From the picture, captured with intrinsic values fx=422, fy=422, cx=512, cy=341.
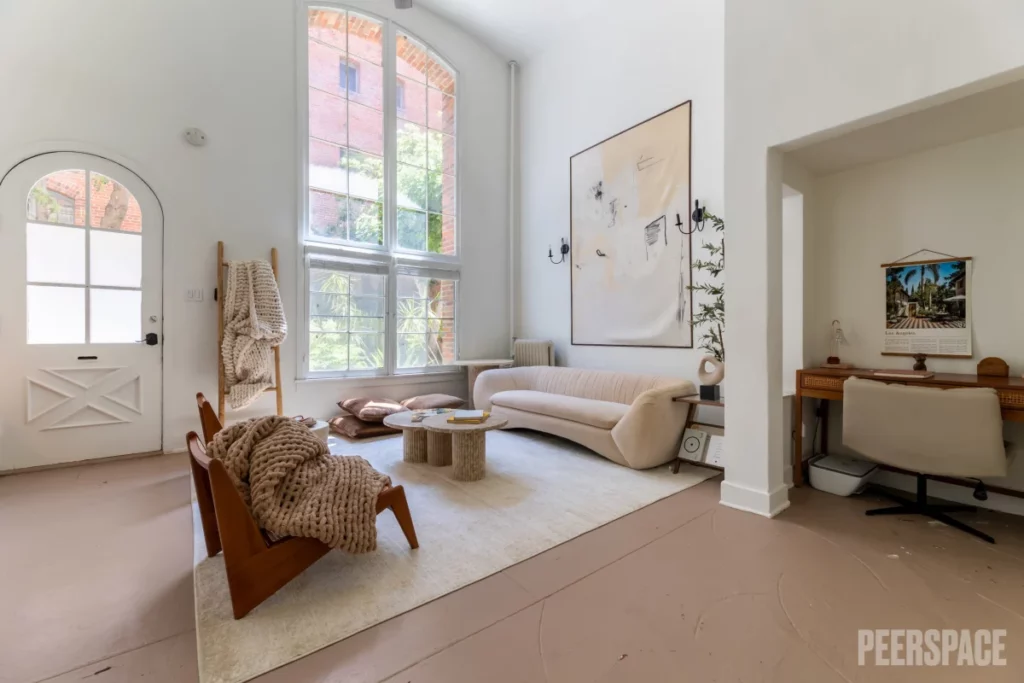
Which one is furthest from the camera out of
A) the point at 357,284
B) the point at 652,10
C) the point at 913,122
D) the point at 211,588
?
the point at 357,284

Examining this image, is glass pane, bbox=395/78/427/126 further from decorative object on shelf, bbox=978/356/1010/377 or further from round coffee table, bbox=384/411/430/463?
decorative object on shelf, bbox=978/356/1010/377

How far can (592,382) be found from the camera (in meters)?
4.23

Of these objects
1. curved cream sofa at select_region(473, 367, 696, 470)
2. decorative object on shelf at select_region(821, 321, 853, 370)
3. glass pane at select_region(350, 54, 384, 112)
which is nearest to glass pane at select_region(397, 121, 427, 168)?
glass pane at select_region(350, 54, 384, 112)

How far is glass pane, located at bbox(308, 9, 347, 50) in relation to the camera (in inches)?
175

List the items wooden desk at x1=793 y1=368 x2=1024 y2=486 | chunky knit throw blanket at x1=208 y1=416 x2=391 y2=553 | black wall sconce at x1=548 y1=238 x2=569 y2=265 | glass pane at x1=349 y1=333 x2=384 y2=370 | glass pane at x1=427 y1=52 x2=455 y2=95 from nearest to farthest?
chunky knit throw blanket at x1=208 y1=416 x2=391 y2=553 → wooden desk at x1=793 y1=368 x2=1024 y2=486 → glass pane at x1=349 y1=333 x2=384 y2=370 → black wall sconce at x1=548 y1=238 x2=569 y2=265 → glass pane at x1=427 y1=52 x2=455 y2=95

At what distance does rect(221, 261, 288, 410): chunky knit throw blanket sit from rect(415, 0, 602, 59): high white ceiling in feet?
12.5

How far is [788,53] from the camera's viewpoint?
2.29 metres

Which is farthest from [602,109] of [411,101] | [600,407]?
[600,407]

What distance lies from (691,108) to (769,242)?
2.08 metres

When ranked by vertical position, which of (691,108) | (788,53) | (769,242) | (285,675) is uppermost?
(691,108)

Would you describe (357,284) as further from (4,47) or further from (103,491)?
(4,47)

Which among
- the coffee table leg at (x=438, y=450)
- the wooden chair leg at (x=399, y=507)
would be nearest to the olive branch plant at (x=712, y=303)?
the coffee table leg at (x=438, y=450)

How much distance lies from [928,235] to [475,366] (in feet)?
13.4

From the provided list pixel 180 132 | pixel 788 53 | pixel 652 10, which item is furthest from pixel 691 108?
pixel 180 132
